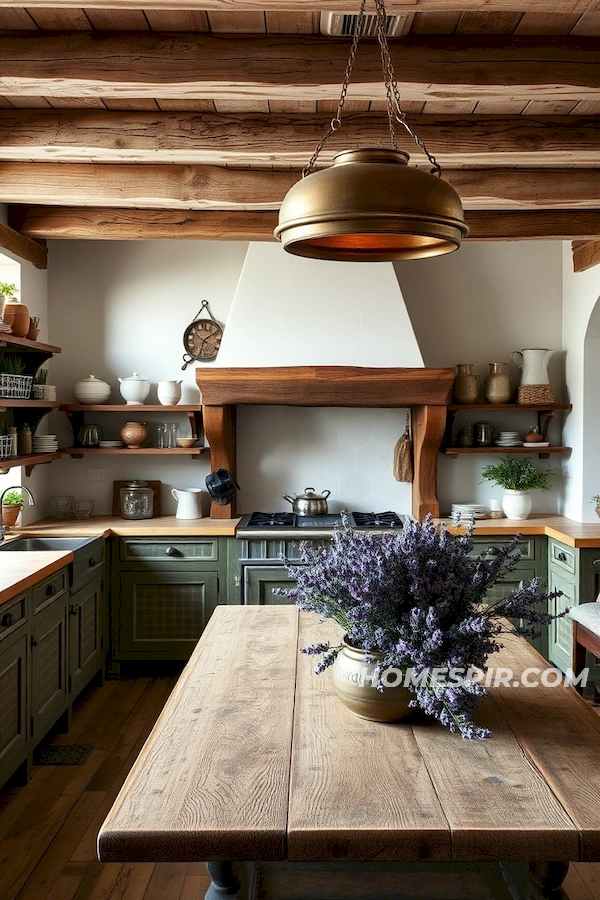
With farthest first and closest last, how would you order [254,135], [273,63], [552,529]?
[552,529] → [254,135] → [273,63]

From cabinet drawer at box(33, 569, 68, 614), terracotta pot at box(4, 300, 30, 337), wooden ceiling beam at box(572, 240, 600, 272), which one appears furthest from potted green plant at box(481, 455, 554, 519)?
terracotta pot at box(4, 300, 30, 337)

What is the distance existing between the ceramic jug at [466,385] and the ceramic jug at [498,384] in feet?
0.30

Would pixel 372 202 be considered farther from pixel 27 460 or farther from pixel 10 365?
pixel 10 365

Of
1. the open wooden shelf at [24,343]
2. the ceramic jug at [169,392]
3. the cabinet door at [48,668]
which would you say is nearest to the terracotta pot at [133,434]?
the ceramic jug at [169,392]

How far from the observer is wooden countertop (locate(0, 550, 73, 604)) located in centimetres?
310

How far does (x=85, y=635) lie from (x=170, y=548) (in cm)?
68

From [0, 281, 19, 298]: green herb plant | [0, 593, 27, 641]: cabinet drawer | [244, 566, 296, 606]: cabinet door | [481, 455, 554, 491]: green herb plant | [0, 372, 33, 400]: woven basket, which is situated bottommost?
[244, 566, 296, 606]: cabinet door

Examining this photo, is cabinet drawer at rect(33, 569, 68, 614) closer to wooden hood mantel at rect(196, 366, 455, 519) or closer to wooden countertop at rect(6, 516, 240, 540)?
wooden countertop at rect(6, 516, 240, 540)

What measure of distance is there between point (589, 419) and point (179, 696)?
3.71 m

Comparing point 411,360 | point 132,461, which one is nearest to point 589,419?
point 411,360

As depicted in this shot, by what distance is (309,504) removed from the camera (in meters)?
5.07

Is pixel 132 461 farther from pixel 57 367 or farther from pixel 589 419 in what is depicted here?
pixel 589 419

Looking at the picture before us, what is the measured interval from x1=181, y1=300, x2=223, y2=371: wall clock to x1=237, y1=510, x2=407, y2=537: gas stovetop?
1.07 m

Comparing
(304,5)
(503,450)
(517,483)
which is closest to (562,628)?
(517,483)
